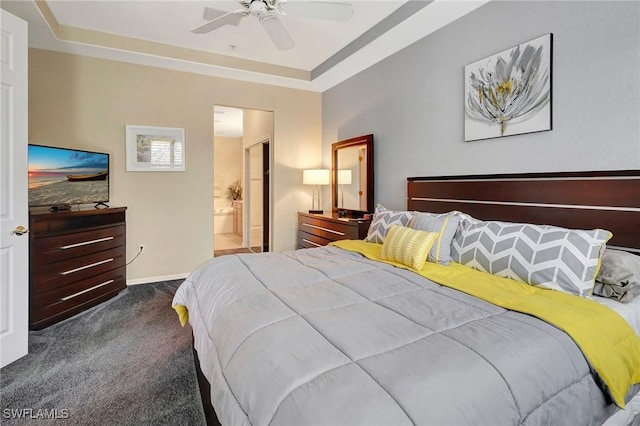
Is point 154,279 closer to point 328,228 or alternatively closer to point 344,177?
point 328,228

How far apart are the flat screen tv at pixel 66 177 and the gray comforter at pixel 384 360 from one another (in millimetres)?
2302

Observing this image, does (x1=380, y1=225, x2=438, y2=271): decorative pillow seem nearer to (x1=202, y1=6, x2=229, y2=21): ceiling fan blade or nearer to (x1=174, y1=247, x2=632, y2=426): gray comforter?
(x1=174, y1=247, x2=632, y2=426): gray comforter

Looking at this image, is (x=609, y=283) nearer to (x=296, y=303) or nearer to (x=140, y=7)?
(x=296, y=303)

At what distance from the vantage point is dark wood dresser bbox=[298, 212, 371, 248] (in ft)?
11.1

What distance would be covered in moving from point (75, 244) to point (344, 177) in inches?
115

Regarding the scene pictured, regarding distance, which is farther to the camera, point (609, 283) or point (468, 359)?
point (609, 283)

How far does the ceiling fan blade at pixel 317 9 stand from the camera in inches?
89.4

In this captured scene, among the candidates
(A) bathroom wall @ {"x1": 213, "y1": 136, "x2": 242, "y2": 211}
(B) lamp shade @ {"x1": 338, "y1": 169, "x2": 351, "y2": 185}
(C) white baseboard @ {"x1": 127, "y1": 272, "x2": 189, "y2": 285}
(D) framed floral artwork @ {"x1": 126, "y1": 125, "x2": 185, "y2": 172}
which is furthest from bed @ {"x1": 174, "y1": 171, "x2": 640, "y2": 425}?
(A) bathroom wall @ {"x1": 213, "y1": 136, "x2": 242, "y2": 211}

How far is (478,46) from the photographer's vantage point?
2.61 meters

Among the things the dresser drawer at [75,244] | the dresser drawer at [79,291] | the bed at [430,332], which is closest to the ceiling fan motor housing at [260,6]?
the bed at [430,332]

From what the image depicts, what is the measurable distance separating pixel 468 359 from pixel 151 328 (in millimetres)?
2583

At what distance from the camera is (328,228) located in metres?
3.87

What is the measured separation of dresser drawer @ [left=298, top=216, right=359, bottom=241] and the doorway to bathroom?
76 centimetres

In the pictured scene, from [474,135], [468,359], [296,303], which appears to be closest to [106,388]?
[296,303]
